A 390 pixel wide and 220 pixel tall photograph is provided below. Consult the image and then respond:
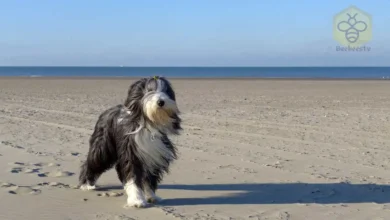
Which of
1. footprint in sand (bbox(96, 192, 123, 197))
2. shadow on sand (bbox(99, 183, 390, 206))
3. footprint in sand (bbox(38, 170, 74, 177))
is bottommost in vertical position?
footprint in sand (bbox(96, 192, 123, 197))

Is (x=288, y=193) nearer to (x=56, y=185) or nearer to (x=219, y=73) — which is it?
(x=56, y=185)

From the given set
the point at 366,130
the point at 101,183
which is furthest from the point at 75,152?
the point at 366,130

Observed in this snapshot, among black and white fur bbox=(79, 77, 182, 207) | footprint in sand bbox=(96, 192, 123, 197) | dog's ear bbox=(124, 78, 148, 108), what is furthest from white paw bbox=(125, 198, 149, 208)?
dog's ear bbox=(124, 78, 148, 108)

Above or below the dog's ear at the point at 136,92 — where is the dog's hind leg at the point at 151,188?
below

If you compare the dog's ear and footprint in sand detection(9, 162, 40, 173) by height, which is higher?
the dog's ear

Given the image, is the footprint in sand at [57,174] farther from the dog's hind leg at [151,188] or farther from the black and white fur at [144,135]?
the dog's hind leg at [151,188]

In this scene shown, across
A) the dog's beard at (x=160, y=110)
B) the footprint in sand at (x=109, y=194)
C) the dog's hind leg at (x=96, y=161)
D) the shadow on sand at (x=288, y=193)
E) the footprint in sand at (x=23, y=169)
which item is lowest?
the footprint in sand at (x=109, y=194)

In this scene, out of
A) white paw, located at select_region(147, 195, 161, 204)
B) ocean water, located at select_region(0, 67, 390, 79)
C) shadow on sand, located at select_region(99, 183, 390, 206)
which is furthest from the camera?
ocean water, located at select_region(0, 67, 390, 79)

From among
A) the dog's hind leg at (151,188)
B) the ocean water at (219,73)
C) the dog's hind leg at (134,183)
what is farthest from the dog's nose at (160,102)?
the ocean water at (219,73)

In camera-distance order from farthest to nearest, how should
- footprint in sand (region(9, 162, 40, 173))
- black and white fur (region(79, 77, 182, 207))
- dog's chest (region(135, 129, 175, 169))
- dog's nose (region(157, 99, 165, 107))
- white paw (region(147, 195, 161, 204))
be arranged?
footprint in sand (region(9, 162, 40, 173))
white paw (region(147, 195, 161, 204))
dog's chest (region(135, 129, 175, 169))
black and white fur (region(79, 77, 182, 207))
dog's nose (region(157, 99, 165, 107))

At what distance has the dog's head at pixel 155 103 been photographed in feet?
18.8

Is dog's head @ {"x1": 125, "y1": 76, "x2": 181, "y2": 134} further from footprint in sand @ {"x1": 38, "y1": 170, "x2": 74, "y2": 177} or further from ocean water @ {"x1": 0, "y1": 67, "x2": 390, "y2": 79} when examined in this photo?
ocean water @ {"x1": 0, "y1": 67, "x2": 390, "y2": 79}

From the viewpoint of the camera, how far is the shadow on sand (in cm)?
635

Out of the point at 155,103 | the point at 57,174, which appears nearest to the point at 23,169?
the point at 57,174
